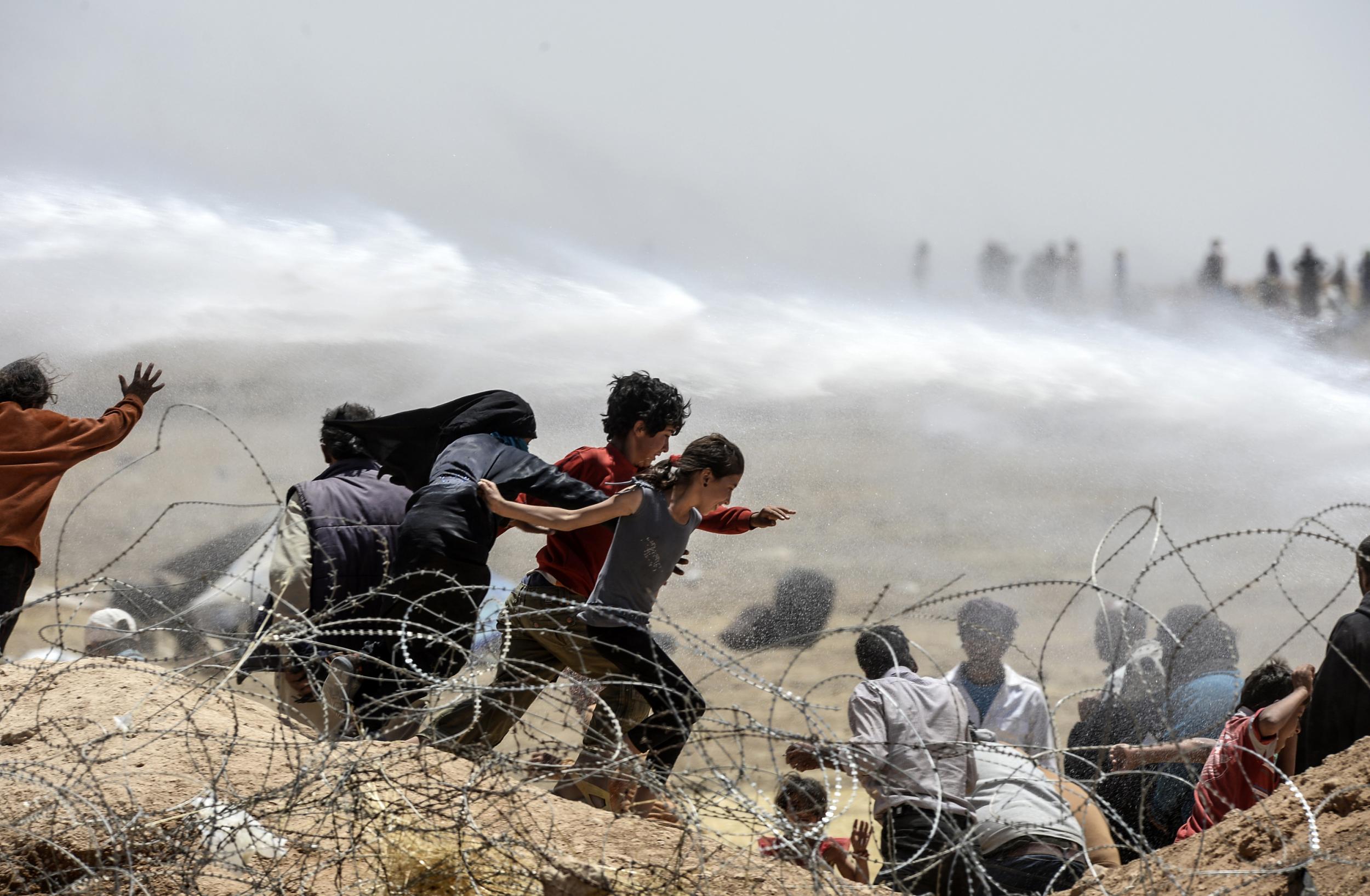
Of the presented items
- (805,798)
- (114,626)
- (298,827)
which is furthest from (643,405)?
(114,626)

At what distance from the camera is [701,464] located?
12.4ft

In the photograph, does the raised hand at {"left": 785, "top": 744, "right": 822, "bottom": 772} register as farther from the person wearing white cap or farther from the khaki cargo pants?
the person wearing white cap

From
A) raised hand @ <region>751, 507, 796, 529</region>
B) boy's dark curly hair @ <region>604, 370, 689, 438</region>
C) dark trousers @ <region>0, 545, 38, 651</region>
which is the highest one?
boy's dark curly hair @ <region>604, 370, 689, 438</region>

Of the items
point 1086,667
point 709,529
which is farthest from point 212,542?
point 1086,667

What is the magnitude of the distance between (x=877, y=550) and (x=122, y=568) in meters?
5.73

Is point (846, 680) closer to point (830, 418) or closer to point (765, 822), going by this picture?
point (830, 418)

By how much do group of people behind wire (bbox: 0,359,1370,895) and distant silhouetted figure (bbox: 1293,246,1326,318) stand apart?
8.03 m

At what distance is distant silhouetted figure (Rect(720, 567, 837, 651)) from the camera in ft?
26.5

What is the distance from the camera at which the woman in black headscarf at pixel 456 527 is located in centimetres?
386

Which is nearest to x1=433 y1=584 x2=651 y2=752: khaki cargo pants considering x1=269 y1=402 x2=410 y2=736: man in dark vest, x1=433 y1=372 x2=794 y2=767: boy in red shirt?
x1=433 y1=372 x2=794 y2=767: boy in red shirt

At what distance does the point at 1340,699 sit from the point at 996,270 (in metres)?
9.56

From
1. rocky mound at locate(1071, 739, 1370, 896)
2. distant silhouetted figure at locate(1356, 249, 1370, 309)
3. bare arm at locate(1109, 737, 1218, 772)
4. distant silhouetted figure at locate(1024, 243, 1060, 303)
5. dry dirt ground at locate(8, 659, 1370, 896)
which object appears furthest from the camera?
distant silhouetted figure at locate(1024, 243, 1060, 303)

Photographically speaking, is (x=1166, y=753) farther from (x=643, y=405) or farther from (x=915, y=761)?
(x=643, y=405)

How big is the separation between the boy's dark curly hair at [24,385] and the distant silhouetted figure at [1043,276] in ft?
31.4
